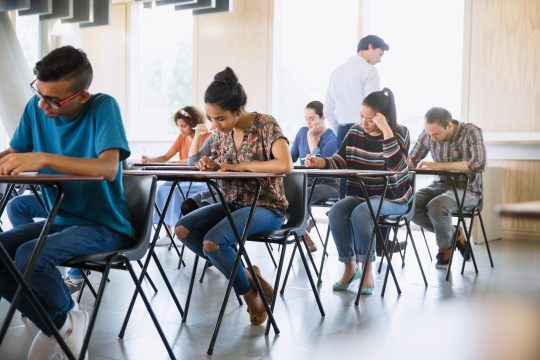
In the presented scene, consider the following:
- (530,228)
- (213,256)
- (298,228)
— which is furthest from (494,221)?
(213,256)

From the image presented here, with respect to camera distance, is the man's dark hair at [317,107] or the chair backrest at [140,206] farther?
the man's dark hair at [317,107]

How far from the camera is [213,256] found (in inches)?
105

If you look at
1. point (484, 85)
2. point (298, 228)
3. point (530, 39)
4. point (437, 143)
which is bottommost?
point (298, 228)

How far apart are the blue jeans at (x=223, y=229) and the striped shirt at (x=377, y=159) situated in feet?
3.31

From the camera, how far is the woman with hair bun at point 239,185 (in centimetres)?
271

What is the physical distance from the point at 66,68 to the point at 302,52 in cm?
633

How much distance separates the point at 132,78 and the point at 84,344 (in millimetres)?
8002

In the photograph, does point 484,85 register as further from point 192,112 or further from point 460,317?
point 460,317

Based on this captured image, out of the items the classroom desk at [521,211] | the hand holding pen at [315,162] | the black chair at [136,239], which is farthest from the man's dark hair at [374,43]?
the classroom desk at [521,211]

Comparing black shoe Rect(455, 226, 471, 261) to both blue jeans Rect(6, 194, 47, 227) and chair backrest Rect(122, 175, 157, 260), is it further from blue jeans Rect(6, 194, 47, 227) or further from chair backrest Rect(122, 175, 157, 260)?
chair backrest Rect(122, 175, 157, 260)

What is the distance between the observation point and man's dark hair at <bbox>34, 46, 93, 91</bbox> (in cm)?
200

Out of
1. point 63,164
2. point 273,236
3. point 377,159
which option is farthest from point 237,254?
point 377,159

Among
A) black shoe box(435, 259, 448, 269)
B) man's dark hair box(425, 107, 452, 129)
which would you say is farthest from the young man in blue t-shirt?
man's dark hair box(425, 107, 452, 129)

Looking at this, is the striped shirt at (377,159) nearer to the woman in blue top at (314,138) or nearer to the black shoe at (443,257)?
the black shoe at (443,257)
